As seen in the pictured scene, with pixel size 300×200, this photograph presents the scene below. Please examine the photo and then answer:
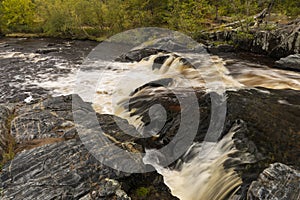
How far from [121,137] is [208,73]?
849cm

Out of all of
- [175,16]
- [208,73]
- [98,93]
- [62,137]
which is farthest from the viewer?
[175,16]

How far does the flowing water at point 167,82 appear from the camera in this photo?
666 centimetres

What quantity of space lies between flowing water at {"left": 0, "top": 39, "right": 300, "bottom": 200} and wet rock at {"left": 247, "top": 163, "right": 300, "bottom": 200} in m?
0.68

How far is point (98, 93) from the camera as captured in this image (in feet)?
45.2

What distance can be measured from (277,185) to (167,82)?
8766 mm

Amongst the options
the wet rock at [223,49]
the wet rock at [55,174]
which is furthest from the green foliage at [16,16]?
the wet rock at [55,174]

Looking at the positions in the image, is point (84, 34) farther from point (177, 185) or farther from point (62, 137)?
point (177, 185)

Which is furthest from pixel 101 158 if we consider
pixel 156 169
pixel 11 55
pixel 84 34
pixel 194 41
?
pixel 84 34

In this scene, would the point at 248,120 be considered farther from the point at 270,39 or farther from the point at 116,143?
the point at 270,39

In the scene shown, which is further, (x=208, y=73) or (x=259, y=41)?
(x=259, y=41)

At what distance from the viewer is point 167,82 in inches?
526

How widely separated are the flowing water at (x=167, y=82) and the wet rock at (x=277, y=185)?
0.68 meters

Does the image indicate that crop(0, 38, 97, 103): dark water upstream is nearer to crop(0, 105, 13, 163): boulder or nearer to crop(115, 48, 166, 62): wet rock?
crop(0, 105, 13, 163): boulder

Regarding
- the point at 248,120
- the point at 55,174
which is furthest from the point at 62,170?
the point at 248,120
